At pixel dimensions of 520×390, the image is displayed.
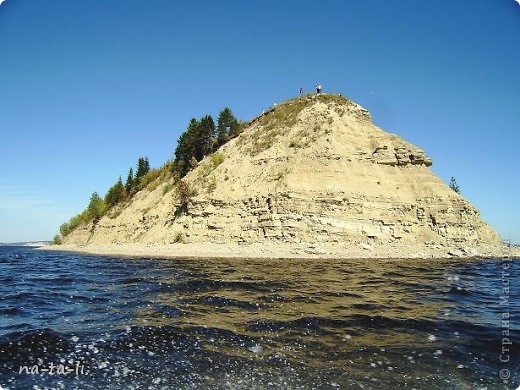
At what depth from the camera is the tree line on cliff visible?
62281 mm

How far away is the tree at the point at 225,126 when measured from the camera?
63438mm

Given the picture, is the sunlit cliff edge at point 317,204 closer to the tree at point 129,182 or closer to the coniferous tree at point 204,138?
the coniferous tree at point 204,138

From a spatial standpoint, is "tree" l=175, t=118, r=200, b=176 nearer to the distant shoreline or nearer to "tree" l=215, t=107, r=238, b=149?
"tree" l=215, t=107, r=238, b=149

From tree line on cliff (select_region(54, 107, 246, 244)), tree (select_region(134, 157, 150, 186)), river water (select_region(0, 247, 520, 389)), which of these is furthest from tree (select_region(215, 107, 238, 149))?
river water (select_region(0, 247, 520, 389))

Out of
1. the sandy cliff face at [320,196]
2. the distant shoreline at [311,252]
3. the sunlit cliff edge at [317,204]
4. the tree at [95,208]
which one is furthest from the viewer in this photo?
the tree at [95,208]

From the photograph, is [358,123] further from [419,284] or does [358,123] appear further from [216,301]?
[216,301]

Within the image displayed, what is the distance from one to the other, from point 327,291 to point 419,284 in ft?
17.0

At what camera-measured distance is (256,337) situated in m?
8.89

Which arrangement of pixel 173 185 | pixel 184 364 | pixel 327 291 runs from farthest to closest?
pixel 173 185 < pixel 327 291 < pixel 184 364

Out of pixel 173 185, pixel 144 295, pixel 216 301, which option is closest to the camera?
pixel 216 301

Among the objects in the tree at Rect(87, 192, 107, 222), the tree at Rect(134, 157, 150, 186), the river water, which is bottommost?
the river water

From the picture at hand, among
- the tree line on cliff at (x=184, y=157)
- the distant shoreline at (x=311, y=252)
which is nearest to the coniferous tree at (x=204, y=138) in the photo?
the tree line on cliff at (x=184, y=157)

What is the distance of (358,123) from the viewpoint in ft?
172

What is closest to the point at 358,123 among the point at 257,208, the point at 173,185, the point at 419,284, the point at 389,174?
the point at 389,174
